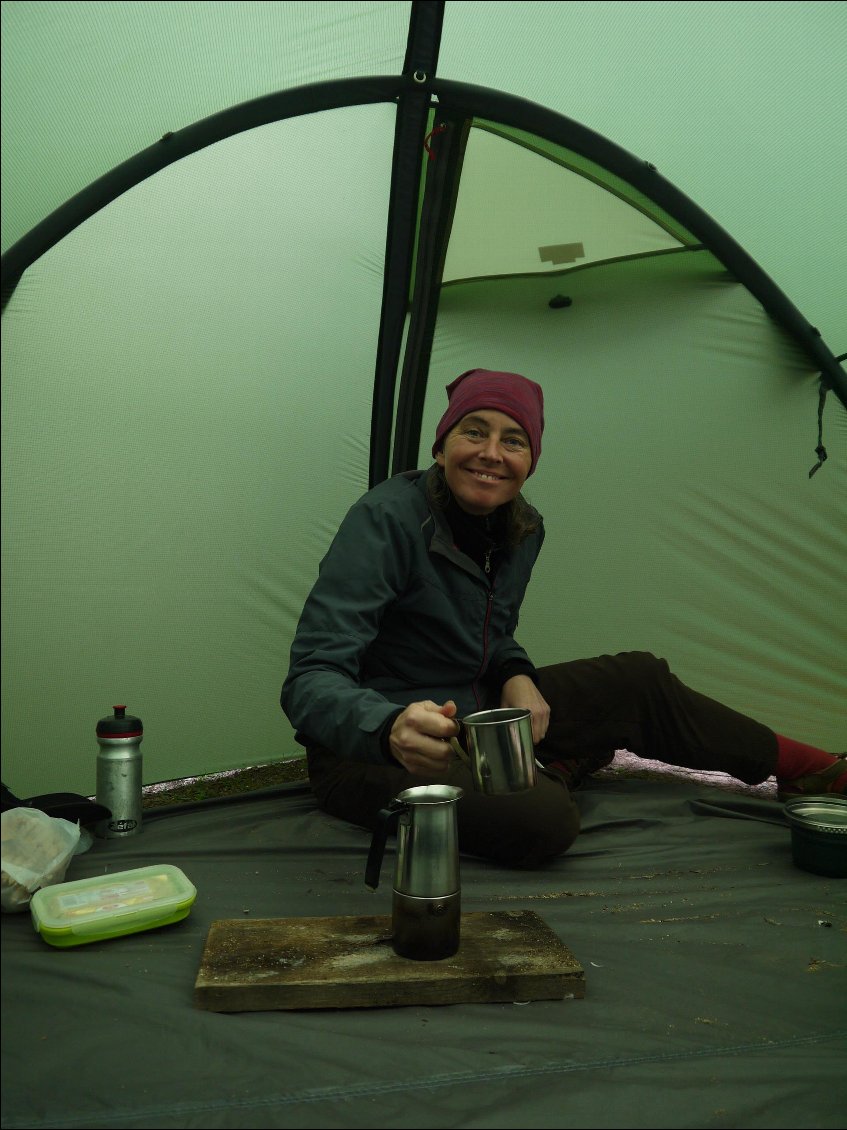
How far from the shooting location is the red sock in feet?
7.73

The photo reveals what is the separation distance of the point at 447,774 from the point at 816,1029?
2.84 feet

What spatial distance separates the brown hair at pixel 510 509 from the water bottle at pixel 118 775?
2.83 feet

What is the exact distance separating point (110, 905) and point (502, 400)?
122cm

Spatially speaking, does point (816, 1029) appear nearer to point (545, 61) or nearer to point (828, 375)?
point (828, 375)

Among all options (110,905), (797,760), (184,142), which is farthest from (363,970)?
(184,142)

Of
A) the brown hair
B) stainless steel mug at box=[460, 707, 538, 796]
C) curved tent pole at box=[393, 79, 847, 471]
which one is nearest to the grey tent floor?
stainless steel mug at box=[460, 707, 538, 796]

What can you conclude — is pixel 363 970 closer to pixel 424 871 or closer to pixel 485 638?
pixel 424 871

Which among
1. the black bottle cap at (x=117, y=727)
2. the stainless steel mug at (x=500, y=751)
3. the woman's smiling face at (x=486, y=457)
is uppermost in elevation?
the woman's smiling face at (x=486, y=457)

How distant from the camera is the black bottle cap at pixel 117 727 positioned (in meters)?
2.11

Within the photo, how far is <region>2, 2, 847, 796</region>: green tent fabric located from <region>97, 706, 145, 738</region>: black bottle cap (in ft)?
0.69

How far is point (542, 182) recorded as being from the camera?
2.48 metres

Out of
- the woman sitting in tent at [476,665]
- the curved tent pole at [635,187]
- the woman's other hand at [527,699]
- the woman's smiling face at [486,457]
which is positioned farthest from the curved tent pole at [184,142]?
the woman's other hand at [527,699]

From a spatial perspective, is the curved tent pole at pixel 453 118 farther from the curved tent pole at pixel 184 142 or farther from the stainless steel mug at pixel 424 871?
the stainless steel mug at pixel 424 871

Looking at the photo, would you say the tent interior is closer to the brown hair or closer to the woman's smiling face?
the brown hair
